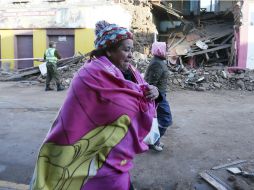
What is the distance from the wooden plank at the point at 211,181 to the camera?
4321mm

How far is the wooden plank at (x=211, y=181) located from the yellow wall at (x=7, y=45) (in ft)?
65.5

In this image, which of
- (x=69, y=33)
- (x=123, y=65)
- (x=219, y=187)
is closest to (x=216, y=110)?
(x=219, y=187)

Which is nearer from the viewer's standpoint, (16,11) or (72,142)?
(72,142)

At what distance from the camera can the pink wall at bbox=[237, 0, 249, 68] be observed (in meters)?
17.8

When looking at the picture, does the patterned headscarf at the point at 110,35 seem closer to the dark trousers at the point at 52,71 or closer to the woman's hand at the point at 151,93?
the woman's hand at the point at 151,93

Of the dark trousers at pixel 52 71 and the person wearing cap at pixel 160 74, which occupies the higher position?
the person wearing cap at pixel 160 74

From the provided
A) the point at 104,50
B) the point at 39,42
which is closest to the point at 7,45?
the point at 39,42

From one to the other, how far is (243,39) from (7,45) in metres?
13.7

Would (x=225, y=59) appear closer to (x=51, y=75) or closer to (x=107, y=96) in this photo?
(x=51, y=75)

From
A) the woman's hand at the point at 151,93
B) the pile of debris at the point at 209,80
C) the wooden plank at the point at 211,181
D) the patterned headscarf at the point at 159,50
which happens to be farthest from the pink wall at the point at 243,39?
the woman's hand at the point at 151,93

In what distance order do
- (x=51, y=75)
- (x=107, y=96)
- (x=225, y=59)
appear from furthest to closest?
(x=225, y=59) < (x=51, y=75) < (x=107, y=96)

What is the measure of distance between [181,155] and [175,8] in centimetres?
2028

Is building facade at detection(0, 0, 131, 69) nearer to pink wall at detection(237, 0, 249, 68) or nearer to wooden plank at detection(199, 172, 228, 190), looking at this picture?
pink wall at detection(237, 0, 249, 68)

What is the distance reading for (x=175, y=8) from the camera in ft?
81.0
